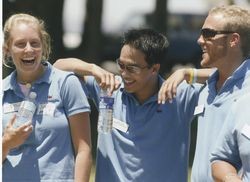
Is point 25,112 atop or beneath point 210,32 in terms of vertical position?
beneath

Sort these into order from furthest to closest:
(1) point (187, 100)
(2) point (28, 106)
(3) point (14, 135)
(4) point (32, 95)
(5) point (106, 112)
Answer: (1) point (187, 100)
(5) point (106, 112)
(4) point (32, 95)
(2) point (28, 106)
(3) point (14, 135)

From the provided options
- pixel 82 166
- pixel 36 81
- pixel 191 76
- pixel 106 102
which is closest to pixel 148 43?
pixel 191 76

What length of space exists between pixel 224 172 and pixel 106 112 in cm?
93

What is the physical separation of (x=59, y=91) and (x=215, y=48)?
911mm

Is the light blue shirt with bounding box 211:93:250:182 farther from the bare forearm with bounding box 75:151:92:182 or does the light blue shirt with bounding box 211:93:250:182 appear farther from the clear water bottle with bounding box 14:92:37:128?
the clear water bottle with bounding box 14:92:37:128

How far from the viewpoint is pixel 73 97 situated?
176 inches

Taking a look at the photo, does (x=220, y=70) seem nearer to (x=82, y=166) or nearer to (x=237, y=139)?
(x=237, y=139)

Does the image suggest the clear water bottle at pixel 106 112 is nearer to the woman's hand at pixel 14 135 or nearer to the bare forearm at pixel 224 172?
the woman's hand at pixel 14 135

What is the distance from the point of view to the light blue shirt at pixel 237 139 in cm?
386

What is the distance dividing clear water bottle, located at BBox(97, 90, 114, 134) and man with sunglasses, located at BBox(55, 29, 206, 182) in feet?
0.24

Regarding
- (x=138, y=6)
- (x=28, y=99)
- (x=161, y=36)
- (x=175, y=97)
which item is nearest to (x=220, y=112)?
(x=175, y=97)

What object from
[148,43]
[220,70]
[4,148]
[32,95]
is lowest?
[4,148]

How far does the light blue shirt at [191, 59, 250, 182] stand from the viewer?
171 inches

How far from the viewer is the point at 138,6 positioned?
35.2 m
